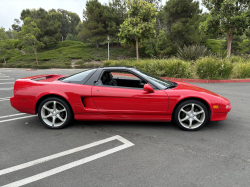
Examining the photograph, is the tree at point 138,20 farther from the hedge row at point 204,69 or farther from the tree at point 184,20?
the hedge row at point 204,69

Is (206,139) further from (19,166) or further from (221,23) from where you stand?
(221,23)

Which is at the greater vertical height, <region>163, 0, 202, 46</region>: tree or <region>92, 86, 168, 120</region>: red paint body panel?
<region>163, 0, 202, 46</region>: tree

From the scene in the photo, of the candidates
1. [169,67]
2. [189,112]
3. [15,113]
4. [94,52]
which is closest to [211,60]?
[169,67]

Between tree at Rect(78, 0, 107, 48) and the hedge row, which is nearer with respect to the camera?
the hedge row

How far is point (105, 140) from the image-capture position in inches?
127

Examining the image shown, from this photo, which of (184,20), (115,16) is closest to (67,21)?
(115,16)

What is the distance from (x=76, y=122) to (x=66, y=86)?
944 millimetres

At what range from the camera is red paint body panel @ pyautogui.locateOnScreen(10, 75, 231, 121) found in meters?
3.43

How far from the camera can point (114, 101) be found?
3.51 m

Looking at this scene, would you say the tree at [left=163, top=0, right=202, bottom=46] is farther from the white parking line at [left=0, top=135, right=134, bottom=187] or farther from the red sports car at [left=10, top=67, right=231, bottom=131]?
the white parking line at [left=0, top=135, right=134, bottom=187]

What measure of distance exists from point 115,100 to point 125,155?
44.6 inches

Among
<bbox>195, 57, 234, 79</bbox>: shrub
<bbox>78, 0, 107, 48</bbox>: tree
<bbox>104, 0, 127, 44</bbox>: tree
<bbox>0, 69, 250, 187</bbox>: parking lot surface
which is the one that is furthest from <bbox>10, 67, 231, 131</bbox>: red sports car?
<bbox>78, 0, 107, 48</bbox>: tree

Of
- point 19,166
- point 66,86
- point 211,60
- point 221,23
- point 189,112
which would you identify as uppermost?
point 221,23

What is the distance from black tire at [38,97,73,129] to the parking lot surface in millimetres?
157
